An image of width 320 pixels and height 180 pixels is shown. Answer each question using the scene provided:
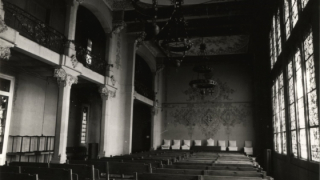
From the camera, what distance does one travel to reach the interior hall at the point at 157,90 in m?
6.33

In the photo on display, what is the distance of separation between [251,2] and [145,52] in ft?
27.1

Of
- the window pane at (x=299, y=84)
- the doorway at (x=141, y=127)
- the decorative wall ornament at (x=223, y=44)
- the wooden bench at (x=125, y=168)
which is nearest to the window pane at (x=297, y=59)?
the window pane at (x=299, y=84)

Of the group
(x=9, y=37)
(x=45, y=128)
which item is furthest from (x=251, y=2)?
(x=45, y=128)

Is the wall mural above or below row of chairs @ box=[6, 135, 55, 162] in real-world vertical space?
above

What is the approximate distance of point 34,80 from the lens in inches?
480

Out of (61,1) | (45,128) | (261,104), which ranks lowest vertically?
(45,128)

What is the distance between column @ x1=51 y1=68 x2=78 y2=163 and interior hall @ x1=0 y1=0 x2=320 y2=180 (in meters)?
0.03

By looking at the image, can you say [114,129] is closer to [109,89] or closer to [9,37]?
[109,89]

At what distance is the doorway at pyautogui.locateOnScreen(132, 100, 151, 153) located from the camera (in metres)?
22.0

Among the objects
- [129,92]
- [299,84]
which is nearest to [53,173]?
[299,84]

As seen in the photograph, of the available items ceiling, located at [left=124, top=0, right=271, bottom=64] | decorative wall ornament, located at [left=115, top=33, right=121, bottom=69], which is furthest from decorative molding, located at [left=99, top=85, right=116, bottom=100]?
ceiling, located at [left=124, top=0, right=271, bottom=64]

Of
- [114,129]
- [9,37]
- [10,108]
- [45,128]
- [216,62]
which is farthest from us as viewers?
[216,62]

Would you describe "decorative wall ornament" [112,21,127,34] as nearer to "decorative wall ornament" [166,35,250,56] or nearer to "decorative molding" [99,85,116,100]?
"decorative molding" [99,85,116,100]

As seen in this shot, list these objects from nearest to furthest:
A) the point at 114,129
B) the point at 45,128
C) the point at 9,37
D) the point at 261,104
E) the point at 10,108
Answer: the point at 9,37 → the point at 10,108 → the point at 45,128 → the point at 114,129 → the point at 261,104
